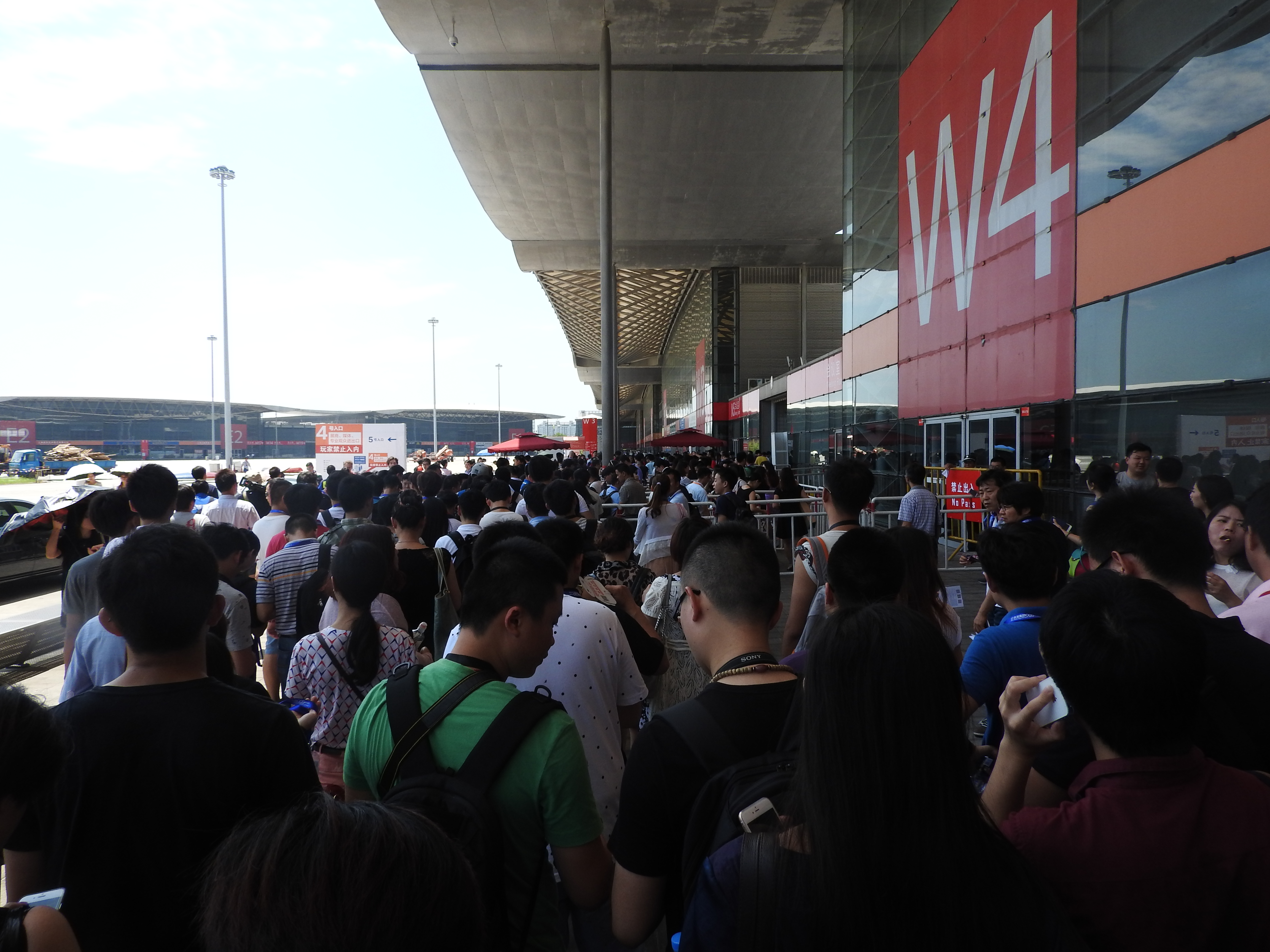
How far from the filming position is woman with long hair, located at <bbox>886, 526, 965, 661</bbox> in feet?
10.1

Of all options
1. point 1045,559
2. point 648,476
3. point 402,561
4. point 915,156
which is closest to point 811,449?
point 648,476

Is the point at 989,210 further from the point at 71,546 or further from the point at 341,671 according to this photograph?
the point at 71,546

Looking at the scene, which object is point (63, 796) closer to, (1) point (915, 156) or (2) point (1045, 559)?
(2) point (1045, 559)

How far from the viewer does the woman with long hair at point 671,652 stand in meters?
4.28

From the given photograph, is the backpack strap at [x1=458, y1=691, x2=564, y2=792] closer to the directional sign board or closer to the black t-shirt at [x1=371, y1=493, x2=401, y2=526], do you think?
the black t-shirt at [x1=371, y1=493, x2=401, y2=526]

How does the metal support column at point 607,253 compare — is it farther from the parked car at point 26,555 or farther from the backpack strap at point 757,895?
the backpack strap at point 757,895

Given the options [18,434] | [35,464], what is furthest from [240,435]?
[35,464]

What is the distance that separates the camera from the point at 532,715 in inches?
75.6

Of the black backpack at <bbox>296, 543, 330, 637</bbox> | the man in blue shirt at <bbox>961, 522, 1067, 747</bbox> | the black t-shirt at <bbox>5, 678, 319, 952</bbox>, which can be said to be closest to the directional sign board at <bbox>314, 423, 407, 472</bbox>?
the black backpack at <bbox>296, 543, 330, 637</bbox>

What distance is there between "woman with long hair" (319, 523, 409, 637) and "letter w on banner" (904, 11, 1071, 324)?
412 inches

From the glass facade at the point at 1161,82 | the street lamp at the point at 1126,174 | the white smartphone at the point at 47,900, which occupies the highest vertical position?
the glass facade at the point at 1161,82

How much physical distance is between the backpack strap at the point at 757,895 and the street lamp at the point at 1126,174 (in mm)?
10562

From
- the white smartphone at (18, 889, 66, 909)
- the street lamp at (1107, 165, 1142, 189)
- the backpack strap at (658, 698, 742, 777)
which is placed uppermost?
the street lamp at (1107, 165, 1142, 189)

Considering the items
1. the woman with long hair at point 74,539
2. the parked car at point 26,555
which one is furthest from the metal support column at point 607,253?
the woman with long hair at point 74,539
